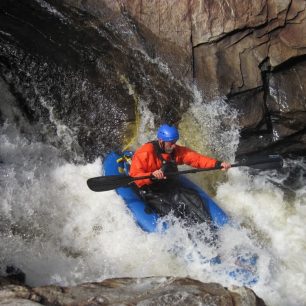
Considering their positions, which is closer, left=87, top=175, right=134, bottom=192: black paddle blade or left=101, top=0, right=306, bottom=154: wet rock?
left=87, top=175, right=134, bottom=192: black paddle blade

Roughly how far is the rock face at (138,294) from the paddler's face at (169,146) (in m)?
2.08

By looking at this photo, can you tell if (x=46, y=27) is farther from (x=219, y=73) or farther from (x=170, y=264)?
(x=170, y=264)

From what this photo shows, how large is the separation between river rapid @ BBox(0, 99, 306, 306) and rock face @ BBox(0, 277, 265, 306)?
51.0 inches

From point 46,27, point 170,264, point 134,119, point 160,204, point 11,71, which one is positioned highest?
point 46,27

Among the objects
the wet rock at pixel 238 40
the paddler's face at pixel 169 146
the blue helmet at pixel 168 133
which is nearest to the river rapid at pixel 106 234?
the paddler's face at pixel 169 146

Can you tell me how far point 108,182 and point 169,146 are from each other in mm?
818

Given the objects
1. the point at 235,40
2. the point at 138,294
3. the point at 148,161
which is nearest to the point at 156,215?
the point at 148,161

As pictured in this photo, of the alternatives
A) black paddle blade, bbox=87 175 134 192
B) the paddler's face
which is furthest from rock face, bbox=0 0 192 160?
the paddler's face

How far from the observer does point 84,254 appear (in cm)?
484

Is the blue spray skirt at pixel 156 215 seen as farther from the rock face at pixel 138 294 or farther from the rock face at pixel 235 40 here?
the rock face at pixel 235 40

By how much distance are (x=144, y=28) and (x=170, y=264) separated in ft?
12.1

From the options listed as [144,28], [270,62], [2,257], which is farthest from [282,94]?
[2,257]

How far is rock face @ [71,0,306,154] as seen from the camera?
260 inches

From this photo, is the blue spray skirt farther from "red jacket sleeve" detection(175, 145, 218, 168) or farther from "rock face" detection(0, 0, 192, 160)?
"rock face" detection(0, 0, 192, 160)
